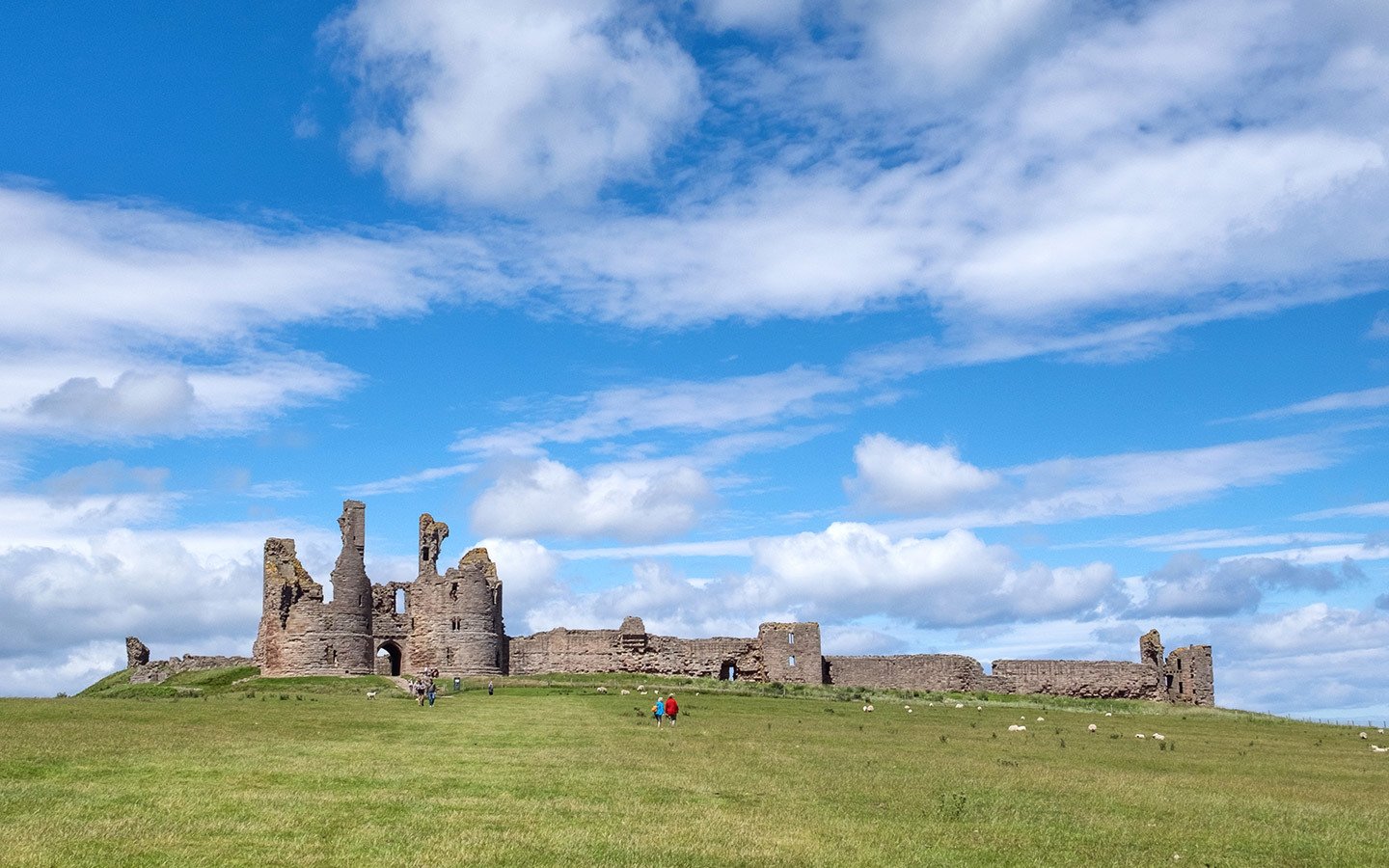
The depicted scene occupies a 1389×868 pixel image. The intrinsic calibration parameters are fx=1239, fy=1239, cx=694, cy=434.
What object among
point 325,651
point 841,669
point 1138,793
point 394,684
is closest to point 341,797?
point 1138,793

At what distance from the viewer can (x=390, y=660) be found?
7300 centimetres

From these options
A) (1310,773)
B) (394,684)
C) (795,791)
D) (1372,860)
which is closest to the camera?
(1372,860)

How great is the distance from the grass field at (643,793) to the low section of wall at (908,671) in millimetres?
30315

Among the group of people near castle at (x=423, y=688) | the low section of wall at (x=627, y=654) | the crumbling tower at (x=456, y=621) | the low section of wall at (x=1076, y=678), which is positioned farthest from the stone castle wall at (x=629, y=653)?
the low section of wall at (x=1076, y=678)

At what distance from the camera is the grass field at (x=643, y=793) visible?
17125 millimetres

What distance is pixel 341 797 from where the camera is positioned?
2078 centimetres

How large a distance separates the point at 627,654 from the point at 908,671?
16.5 meters

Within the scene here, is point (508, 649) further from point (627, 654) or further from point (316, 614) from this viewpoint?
point (316, 614)

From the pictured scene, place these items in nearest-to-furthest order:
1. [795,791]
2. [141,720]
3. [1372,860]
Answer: [1372,860]
[795,791]
[141,720]

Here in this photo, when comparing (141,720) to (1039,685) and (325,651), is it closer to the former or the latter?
(325,651)

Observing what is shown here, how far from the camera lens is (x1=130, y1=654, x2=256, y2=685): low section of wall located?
73812mm

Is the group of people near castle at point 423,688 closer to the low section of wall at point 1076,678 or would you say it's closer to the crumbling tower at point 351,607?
the crumbling tower at point 351,607

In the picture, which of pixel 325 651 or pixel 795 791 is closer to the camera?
pixel 795 791

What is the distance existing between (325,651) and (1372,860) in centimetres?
5728
